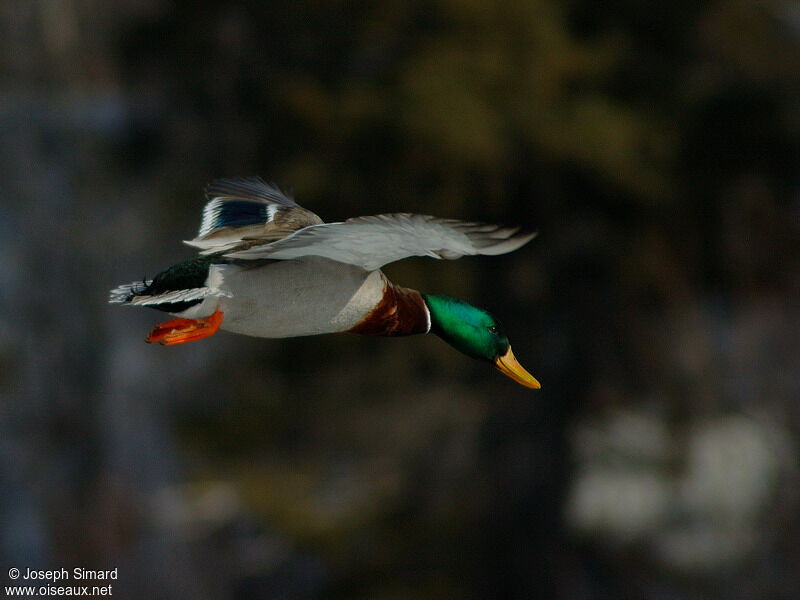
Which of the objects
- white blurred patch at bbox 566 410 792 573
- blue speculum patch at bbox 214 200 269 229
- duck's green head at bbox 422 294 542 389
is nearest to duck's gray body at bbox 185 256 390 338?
duck's green head at bbox 422 294 542 389

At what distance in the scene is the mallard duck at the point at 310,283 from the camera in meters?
1.60

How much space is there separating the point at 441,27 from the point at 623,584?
2964mm

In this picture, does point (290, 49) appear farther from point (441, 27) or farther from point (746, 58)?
point (746, 58)

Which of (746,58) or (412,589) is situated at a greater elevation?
(746,58)

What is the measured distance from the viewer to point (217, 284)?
170 centimetres

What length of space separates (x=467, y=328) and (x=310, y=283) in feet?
0.96

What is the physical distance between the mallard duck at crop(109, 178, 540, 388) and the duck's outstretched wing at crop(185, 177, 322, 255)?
9 cm

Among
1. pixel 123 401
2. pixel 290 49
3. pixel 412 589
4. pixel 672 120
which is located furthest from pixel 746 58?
pixel 123 401

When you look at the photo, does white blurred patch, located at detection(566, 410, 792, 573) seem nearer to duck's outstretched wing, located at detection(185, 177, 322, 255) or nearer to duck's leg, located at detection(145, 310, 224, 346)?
duck's outstretched wing, located at detection(185, 177, 322, 255)

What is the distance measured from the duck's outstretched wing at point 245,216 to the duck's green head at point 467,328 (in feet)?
0.76

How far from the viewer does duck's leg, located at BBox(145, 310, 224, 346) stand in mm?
1691

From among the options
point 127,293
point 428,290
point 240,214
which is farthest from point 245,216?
point 428,290

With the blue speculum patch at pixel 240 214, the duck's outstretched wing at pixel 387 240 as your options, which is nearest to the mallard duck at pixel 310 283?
the duck's outstretched wing at pixel 387 240

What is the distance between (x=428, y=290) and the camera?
18.3 feet
